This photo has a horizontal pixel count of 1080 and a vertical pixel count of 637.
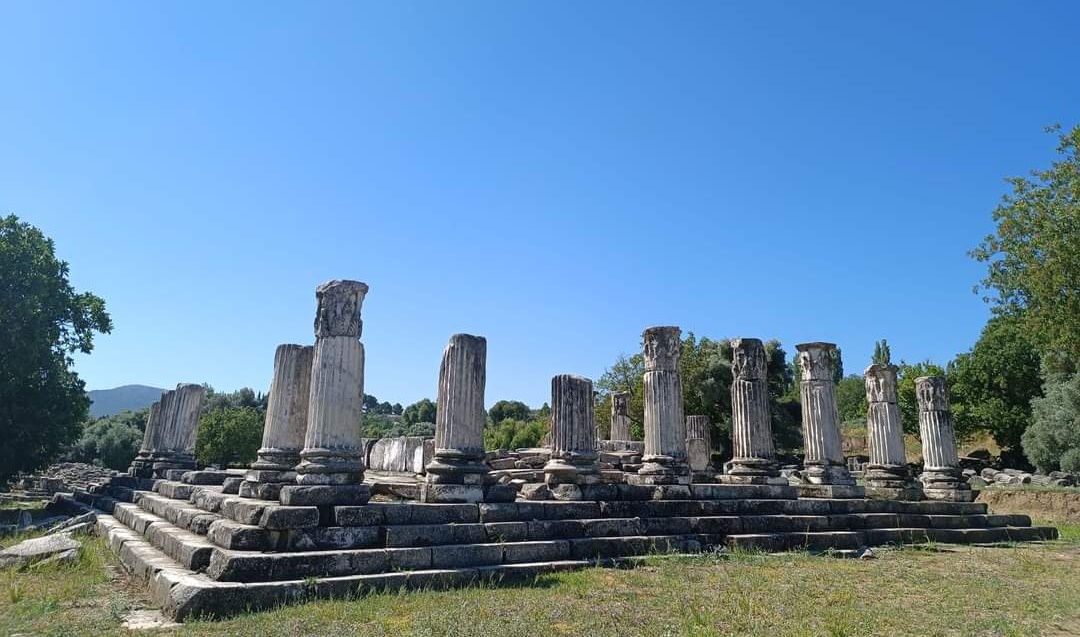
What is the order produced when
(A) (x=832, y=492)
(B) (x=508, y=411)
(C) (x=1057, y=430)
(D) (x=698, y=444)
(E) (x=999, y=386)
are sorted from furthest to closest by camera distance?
(B) (x=508, y=411)
(E) (x=999, y=386)
(C) (x=1057, y=430)
(D) (x=698, y=444)
(A) (x=832, y=492)

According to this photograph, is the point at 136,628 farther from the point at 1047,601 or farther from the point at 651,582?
the point at 1047,601

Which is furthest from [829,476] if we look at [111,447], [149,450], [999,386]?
[111,447]

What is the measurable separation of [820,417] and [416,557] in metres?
11.8

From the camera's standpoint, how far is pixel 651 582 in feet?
27.6

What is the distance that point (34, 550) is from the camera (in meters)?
9.41

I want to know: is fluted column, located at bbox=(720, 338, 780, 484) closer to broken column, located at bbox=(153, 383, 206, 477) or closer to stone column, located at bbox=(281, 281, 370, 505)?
stone column, located at bbox=(281, 281, 370, 505)

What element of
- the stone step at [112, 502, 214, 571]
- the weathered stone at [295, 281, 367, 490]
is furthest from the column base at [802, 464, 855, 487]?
the stone step at [112, 502, 214, 571]

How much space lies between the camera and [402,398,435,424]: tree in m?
84.1

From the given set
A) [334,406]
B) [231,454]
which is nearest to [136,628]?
[334,406]

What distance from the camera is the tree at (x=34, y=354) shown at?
2245 centimetres

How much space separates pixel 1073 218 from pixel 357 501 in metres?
23.3

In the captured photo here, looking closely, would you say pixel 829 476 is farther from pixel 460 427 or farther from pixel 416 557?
pixel 416 557

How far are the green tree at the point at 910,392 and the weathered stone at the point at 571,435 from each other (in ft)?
128

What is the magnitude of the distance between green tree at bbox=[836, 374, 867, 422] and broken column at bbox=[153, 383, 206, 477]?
7002cm
